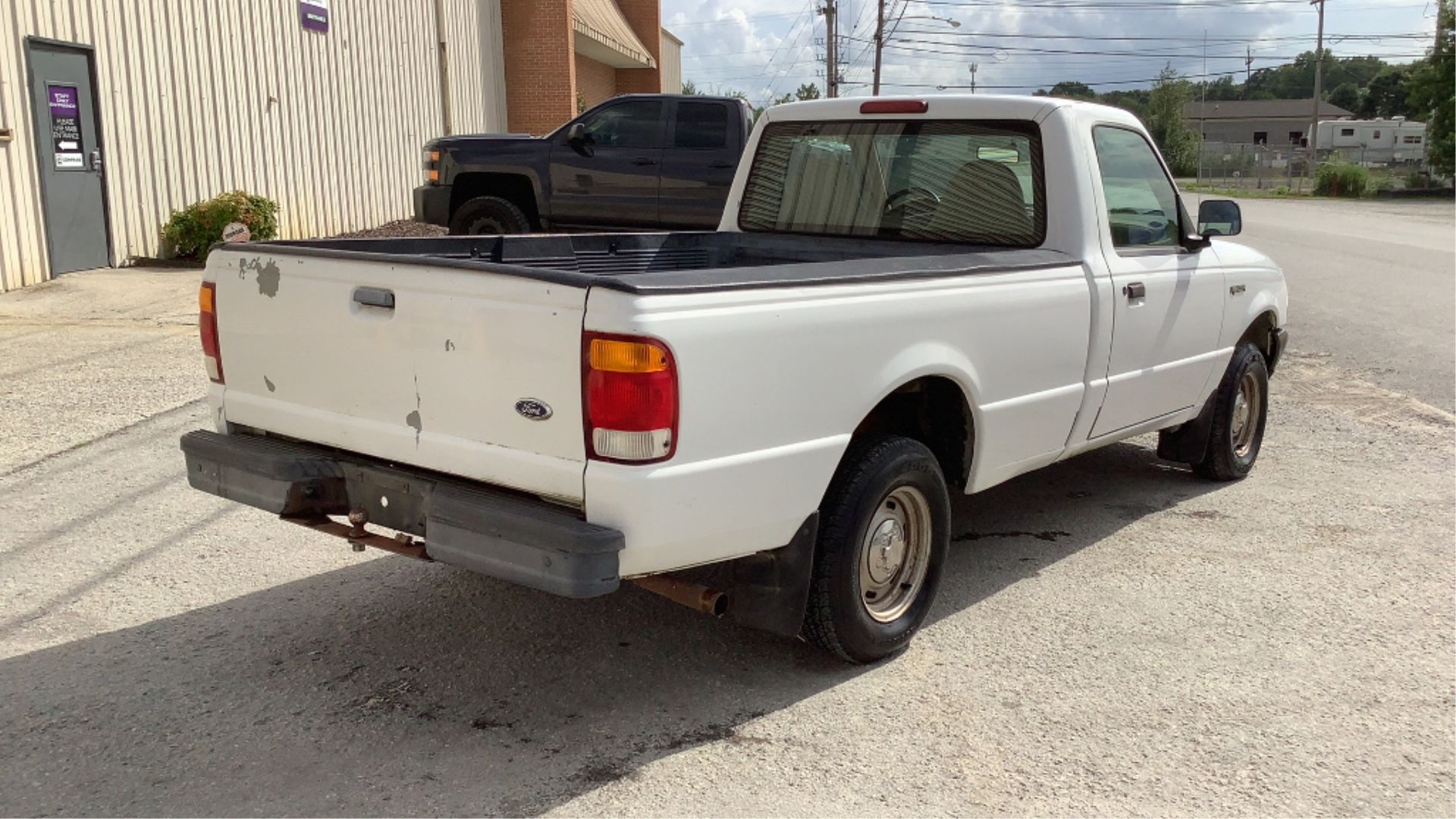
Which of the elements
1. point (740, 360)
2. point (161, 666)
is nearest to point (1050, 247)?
point (740, 360)

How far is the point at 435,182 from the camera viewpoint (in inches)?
550

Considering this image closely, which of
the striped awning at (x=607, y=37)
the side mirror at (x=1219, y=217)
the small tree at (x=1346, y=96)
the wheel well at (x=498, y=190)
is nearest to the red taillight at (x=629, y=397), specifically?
the side mirror at (x=1219, y=217)

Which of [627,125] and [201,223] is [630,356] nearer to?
[627,125]

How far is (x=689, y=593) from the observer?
3.91m

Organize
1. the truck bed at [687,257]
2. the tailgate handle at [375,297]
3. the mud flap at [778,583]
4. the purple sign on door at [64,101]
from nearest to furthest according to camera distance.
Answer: the truck bed at [687,257]
the tailgate handle at [375,297]
the mud flap at [778,583]
the purple sign on door at [64,101]

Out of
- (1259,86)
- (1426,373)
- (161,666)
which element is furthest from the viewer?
(1259,86)

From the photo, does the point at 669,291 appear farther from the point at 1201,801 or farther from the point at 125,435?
the point at 125,435

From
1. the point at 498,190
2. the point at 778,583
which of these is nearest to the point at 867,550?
the point at 778,583

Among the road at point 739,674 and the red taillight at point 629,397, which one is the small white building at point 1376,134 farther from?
the red taillight at point 629,397

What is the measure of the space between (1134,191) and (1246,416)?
191 cm

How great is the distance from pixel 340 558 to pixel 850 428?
2590 mm

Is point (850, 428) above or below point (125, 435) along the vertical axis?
above

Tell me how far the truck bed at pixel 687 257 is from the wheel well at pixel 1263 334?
2428mm

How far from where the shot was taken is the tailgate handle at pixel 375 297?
12.5 ft
